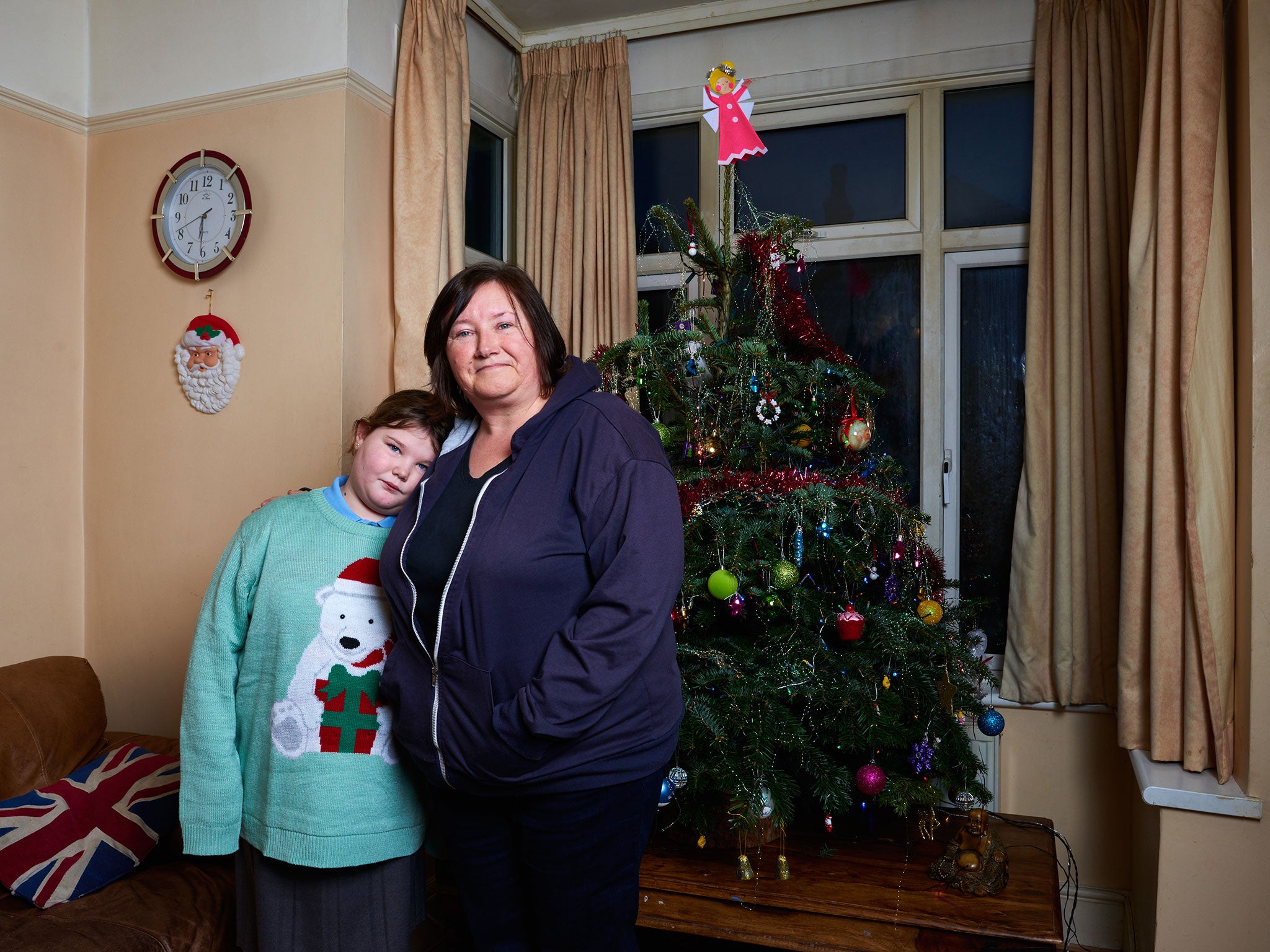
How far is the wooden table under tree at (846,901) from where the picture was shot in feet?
5.98

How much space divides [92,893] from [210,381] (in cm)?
134

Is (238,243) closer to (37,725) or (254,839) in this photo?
(37,725)

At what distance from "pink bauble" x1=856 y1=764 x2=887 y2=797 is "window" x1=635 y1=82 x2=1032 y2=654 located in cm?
106

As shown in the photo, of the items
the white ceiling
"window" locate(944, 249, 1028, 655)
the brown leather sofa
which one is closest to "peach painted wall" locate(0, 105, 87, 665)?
the brown leather sofa

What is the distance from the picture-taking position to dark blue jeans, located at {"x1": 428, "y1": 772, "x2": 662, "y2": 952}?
131cm

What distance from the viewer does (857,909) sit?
1.87 metres

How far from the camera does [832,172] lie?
3064mm

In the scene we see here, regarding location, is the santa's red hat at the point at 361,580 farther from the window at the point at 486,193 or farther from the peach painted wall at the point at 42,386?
the window at the point at 486,193

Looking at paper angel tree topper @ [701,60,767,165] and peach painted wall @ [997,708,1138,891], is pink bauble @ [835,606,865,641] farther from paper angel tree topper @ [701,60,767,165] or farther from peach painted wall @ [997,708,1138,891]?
paper angel tree topper @ [701,60,767,165]

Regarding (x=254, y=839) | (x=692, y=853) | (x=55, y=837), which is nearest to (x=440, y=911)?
(x=692, y=853)

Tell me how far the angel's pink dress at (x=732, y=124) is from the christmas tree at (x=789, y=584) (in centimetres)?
9

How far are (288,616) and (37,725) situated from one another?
3.58 ft

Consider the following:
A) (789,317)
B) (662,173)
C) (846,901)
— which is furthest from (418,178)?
(846,901)

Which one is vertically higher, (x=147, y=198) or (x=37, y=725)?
(x=147, y=198)
